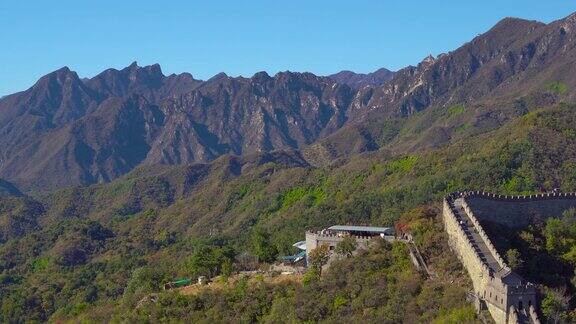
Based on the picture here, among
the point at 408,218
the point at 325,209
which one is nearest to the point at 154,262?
the point at 325,209

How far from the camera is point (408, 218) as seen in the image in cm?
6619

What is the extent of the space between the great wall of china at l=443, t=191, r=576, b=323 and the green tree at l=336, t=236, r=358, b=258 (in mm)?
7741

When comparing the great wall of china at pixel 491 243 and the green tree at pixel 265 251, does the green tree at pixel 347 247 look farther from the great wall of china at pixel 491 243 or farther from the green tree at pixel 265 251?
the green tree at pixel 265 251

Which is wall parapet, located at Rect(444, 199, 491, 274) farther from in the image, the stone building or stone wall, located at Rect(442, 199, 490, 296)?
the stone building

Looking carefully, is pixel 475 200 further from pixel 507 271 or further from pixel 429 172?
pixel 429 172

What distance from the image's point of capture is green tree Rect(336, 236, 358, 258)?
62000 mm

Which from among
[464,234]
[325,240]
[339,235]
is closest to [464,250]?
[464,234]

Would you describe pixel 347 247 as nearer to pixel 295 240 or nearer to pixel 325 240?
pixel 325 240

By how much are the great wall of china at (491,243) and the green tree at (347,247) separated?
305 inches

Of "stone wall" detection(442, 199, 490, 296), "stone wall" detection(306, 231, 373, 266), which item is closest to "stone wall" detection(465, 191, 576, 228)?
"stone wall" detection(442, 199, 490, 296)

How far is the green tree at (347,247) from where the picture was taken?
2441 inches

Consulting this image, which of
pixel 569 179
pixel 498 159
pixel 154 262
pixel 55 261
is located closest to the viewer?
pixel 569 179

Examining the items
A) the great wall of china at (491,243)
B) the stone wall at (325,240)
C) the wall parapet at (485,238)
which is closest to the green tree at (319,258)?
the stone wall at (325,240)

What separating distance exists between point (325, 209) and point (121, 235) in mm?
81282
